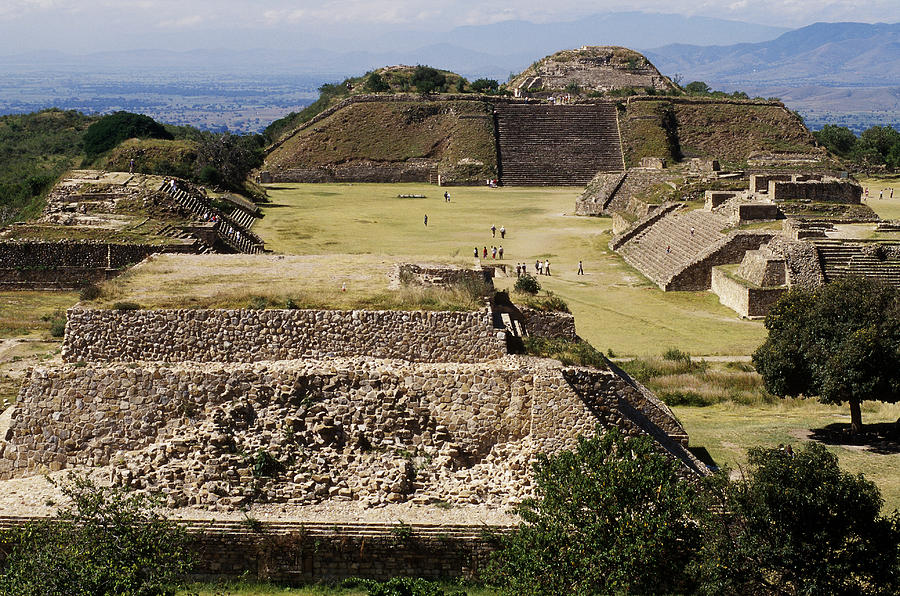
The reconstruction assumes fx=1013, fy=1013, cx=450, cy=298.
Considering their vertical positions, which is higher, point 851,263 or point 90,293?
point 90,293

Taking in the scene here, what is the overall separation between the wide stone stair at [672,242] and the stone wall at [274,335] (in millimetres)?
21617

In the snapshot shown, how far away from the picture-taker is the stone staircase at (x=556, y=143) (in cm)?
6855

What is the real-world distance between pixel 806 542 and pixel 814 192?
33967mm

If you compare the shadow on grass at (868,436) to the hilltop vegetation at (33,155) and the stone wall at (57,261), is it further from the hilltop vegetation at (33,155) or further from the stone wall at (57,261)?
the hilltop vegetation at (33,155)

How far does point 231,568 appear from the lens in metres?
13.3

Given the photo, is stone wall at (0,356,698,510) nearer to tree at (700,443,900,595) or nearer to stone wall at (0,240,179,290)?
tree at (700,443,900,595)

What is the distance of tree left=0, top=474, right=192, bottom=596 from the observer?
10836 mm

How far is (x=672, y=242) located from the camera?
40.4 m

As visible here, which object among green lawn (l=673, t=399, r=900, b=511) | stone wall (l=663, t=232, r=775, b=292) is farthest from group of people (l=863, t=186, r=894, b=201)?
green lawn (l=673, t=399, r=900, b=511)

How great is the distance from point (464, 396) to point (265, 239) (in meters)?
28.0

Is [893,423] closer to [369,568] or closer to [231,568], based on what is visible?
[369,568]

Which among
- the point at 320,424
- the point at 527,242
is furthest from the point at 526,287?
the point at 527,242

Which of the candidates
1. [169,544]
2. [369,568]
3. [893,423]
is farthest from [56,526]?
[893,423]

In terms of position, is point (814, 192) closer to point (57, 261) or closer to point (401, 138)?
point (57, 261)
